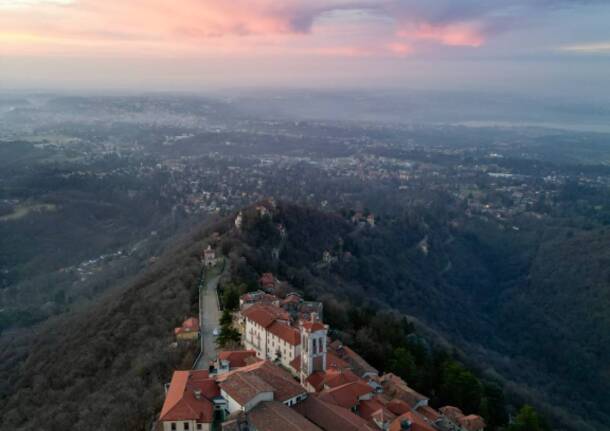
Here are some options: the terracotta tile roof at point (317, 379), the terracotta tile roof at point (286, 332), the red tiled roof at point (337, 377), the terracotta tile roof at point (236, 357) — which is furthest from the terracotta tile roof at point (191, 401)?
the terracotta tile roof at point (286, 332)

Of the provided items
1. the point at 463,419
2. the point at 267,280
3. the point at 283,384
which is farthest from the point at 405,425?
the point at 267,280

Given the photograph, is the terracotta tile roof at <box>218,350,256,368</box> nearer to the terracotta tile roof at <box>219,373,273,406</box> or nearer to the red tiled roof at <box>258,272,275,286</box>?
the terracotta tile roof at <box>219,373,273,406</box>

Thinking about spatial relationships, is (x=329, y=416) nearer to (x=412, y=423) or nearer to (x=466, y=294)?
(x=412, y=423)

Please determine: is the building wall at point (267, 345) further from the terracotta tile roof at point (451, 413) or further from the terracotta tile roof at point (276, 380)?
the terracotta tile roof at point (451, 413)

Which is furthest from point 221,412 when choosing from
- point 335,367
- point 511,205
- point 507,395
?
point 511,205

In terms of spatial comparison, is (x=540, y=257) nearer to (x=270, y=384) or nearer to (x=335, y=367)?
(x=335, y=367)

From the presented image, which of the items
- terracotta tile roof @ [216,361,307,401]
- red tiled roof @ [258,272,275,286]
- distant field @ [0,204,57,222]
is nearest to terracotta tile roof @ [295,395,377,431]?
terracotta tile roof @ [216,361,307,401]
